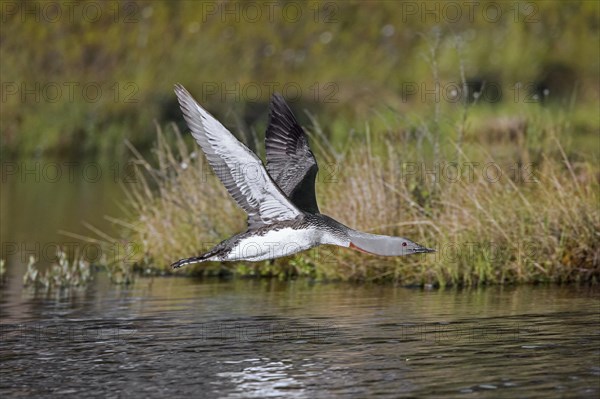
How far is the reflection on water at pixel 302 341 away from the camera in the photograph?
29.3 ft

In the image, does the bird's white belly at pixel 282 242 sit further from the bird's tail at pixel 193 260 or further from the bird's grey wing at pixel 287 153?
the bird's grey wing at pixel 287 153

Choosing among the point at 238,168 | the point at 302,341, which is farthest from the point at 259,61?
the point at 302,341

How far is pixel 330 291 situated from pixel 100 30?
32.0m

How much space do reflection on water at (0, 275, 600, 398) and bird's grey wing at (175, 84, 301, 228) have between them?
104 centimetres

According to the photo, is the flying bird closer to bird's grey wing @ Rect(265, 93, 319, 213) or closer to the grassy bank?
bird's grey wing @ Rect(265, 93, 319, 213)

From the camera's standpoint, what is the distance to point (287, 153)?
1206 centimetres

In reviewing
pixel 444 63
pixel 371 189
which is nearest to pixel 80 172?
pixel 444 63

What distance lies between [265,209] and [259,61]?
30196mm

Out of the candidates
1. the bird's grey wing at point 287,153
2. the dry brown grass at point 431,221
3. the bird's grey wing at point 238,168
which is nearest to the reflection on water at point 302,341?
the dry brown grass at point 431,221

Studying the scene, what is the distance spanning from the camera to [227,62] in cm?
3997

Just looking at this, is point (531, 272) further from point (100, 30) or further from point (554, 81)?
point (100, 30)

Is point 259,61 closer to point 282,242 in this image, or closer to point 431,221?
point 431,221

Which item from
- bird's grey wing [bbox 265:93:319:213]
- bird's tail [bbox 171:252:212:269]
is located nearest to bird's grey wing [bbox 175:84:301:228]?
bird's tail [bbox 171:252:212:269]

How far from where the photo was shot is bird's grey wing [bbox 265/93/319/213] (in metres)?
11.8
